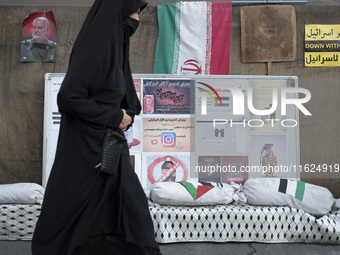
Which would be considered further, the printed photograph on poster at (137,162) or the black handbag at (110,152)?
the printed photograph on poster at (137,162)

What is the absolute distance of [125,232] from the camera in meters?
2.07

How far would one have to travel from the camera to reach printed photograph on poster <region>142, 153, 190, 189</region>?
15.2 ft

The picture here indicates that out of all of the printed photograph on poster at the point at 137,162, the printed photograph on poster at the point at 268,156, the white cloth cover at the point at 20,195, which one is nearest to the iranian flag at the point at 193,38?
the printed photograph on poster at the point at 268,156

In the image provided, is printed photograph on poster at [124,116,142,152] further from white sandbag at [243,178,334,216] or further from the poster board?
white sandbag at [243,178,334,216]

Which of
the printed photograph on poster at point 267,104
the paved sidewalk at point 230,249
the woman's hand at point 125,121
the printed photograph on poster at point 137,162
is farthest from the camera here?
the printed photograph on poster at point 267,104

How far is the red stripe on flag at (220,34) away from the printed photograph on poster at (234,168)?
1053mm

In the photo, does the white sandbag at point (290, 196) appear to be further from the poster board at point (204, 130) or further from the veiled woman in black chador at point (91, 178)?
the veiled woman in black chador at point (91, 178)

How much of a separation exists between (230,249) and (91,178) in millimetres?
→ 2004

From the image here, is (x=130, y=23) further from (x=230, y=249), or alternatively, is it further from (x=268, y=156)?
(x=268, y=156)

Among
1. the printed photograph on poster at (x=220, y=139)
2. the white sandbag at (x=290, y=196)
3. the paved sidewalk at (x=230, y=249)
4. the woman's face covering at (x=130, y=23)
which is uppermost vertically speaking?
the woman's face covering at (x=130, y=23)

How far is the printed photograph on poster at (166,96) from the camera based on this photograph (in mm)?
4715

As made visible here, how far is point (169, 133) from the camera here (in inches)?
185

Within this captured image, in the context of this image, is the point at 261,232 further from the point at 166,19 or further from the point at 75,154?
the point at 166,19

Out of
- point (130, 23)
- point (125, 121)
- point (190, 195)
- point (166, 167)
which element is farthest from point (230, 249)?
point (130, 23)
